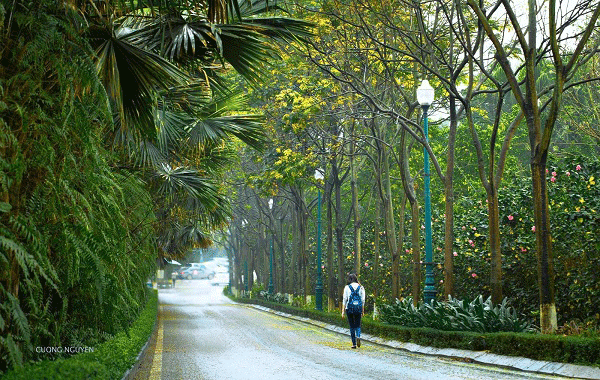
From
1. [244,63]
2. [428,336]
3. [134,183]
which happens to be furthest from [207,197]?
[244,63]

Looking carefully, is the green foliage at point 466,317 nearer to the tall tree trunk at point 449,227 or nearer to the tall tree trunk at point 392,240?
the tall tree trunk at point 449,227

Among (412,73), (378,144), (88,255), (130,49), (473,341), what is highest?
(412,73)

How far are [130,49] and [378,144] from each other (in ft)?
57.0

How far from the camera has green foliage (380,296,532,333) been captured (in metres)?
16.4

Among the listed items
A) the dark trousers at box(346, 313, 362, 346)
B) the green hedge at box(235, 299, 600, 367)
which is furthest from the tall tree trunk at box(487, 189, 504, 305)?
the dark trousers at box(346, 313, 362, 346)

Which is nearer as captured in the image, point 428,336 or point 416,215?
point 428,336

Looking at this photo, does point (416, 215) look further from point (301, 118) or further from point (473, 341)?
point (473, 341)

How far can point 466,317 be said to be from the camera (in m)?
17.2

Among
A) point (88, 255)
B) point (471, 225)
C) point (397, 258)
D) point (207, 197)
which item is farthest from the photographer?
point (397, 258)

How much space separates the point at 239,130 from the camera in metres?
16.3

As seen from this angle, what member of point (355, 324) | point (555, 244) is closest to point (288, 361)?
point (355, 324)

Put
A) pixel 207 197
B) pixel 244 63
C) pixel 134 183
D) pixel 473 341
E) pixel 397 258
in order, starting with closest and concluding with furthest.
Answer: pixel 244 63, pixel 134 183, pixel 473 341, pixel 207 197, pixel 397 258

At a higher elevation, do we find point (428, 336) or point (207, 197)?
point (207, 197)

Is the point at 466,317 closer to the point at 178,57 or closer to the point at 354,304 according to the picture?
the point at 354,304
